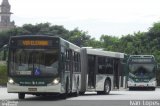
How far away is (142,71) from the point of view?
48344mm

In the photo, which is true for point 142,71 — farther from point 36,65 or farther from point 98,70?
point 36,65

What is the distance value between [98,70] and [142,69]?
49.6ft

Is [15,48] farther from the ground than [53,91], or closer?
farther from the ground

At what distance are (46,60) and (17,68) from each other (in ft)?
4.11

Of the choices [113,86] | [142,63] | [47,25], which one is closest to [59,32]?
[47,25]

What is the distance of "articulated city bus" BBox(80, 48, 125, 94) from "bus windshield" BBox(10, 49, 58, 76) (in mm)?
6514

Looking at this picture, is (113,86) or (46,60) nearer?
(46,60)

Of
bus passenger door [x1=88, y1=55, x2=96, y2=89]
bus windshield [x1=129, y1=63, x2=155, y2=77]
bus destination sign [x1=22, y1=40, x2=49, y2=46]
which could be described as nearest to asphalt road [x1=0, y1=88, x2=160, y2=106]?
bus destination sign [x1=22, y1=40, x2=49, y2=46]

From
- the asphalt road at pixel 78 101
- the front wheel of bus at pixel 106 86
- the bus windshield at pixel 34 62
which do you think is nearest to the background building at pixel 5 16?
the front wheel of bus at pixel 106 86

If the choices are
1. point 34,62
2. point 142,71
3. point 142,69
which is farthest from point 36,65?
point 142,71

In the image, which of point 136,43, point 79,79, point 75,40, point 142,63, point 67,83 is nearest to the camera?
point 67,83

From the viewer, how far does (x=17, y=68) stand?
25484mm

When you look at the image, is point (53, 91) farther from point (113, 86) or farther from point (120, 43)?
point (120, 43)

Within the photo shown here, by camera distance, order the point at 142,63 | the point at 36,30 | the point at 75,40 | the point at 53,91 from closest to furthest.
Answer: the point at 53,91 < the point at 142,63 < the point at 75,40 < the point at 36,30
